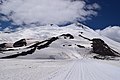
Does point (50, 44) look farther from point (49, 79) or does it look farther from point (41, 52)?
point (49, 79)

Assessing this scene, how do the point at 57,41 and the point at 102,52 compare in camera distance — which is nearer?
the point at 102,52

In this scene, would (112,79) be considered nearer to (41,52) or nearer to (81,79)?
(81,79)

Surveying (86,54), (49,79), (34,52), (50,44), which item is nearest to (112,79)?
(49,79)

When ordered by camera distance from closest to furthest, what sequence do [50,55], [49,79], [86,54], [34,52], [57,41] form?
[49,79] → [50,55] → [34,52] → [86,54] → [57,41]

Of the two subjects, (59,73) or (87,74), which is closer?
(87,74)

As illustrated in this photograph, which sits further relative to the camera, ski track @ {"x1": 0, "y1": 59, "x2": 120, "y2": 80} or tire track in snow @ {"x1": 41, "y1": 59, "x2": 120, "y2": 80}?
ski track @ {"x1": 0, "y1": 59, "x2": 120, "y2": 80}

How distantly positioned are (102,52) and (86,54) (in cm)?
1841

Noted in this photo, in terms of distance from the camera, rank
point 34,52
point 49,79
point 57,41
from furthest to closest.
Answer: point 57,41, point 34,52, point 49,79

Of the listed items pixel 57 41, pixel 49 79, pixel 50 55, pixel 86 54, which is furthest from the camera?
pixel 57 41

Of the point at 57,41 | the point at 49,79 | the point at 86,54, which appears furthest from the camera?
the point at 57,41

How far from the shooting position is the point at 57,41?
18175 cm

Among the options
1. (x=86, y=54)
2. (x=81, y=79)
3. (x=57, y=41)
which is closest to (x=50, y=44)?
(x=57, y=41)

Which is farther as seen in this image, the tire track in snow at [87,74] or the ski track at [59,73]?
the ski track at [59,73]

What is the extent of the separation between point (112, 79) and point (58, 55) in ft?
374
